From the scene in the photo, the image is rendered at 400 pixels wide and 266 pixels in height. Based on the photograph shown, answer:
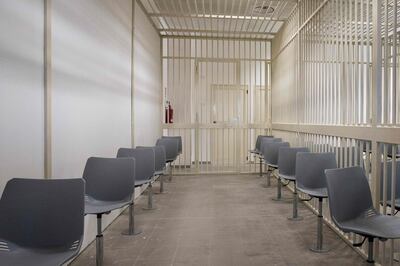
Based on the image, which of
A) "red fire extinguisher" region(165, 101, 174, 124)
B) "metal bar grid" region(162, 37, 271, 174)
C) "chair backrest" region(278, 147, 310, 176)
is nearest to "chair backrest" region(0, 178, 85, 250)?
"chair backrest" region(278, 147, 310, 176)

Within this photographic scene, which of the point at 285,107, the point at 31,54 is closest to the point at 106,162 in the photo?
the point at 31,54

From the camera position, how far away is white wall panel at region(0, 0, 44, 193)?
1847 mm

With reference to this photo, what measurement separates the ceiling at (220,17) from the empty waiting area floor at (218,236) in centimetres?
336

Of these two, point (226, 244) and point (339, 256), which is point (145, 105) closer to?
point (226, 244)

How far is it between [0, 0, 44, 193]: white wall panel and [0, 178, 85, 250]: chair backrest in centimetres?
22

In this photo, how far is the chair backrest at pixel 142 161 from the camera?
12.0ft

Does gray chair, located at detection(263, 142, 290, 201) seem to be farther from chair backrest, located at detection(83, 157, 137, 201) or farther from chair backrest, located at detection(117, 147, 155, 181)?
chair backrest, located at detection(83, 157, 137, 201)

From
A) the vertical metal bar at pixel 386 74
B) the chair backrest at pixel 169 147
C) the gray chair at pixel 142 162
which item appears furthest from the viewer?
the chair backrest at pixel 169 147

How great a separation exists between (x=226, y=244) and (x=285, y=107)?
352 cm

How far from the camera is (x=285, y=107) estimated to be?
19.3 ft

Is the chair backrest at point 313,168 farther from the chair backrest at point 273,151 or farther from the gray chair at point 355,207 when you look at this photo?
the chair backrest at point 273,151

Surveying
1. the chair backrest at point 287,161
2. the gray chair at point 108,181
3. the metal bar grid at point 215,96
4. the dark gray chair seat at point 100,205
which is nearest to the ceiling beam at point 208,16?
the metal bar grid at point 215,96

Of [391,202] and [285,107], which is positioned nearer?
[391,202]

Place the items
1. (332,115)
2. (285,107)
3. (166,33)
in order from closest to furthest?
(332,115)
(285,107)
(166,33)
